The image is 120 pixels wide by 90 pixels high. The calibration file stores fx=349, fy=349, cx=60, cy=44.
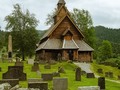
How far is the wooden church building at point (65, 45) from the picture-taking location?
202 ft

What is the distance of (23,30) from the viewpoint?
78500 millimetres

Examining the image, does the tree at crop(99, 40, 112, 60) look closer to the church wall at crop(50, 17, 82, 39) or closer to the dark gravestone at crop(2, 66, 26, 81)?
the church wall at crop(50, 17, 82, 39)

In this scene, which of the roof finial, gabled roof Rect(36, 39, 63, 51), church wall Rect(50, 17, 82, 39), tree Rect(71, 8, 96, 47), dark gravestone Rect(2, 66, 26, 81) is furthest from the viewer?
tree Rect(71, 8, 96, 47)

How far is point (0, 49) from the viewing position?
4026 inches

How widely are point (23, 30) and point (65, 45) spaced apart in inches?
770

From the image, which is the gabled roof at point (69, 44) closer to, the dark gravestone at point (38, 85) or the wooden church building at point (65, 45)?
the wooden church building at point (65, 45)

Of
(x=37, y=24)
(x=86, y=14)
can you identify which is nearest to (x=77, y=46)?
(x=37, y=24)

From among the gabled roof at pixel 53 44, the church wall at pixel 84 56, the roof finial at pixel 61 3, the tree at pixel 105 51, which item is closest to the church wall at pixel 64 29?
the gabled roof at pixel 53 44

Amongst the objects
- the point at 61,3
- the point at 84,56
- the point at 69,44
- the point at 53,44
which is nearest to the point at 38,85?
the point at 69,44

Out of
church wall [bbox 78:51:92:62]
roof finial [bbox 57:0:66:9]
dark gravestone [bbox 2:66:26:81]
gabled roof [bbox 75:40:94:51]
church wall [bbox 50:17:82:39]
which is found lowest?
dark gravestone [bbox 2:66:26:81]

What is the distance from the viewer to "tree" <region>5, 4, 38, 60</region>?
77.8m

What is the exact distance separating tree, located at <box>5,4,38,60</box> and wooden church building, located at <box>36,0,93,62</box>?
510 inches

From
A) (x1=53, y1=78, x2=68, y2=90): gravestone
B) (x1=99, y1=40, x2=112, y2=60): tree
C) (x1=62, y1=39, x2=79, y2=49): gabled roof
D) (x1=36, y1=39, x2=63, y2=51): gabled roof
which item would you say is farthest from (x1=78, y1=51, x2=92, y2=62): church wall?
(x1=99, y1=40, x2=112, y2=60): tree

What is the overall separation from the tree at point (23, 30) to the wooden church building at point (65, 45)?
13.0 meters
